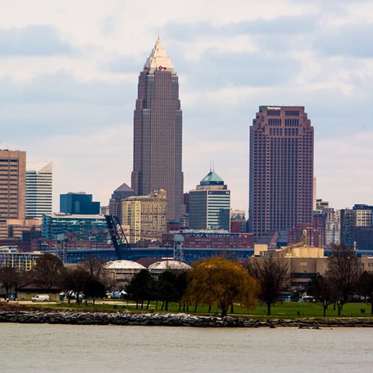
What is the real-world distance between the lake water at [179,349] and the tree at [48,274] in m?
58.2

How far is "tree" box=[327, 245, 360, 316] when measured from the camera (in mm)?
124875

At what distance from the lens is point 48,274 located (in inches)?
6294

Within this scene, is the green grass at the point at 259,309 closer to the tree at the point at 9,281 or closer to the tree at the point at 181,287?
the tree at the point at 181,287

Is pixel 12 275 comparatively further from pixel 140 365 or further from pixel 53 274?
pixel 140 365

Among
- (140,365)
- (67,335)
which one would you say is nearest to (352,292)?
(67,335)

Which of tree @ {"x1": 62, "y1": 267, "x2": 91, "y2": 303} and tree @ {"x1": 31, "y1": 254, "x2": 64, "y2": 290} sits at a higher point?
tree @ {"x1": 31, "y1": 254, "x2": 64, "y2": 290}

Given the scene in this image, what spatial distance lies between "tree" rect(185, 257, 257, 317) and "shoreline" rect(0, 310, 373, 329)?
74.6 inches

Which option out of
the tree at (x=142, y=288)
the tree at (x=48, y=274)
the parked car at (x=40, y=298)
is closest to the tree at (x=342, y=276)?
the tree at (x=142, y=288)

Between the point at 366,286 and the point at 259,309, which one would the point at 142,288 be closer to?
the point at 259,309

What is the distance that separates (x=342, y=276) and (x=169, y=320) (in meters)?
36.5

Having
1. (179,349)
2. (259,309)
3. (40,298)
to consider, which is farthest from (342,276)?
(179,349)

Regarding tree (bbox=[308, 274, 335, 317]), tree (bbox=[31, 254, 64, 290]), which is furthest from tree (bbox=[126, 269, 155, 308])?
tree (bbox=[31, 254, 64, 290])

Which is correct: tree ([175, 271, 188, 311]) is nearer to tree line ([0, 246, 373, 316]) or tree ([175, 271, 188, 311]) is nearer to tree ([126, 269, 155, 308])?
tree line ([0, 246, 373, 316])

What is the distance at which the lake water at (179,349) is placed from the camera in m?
74.7
